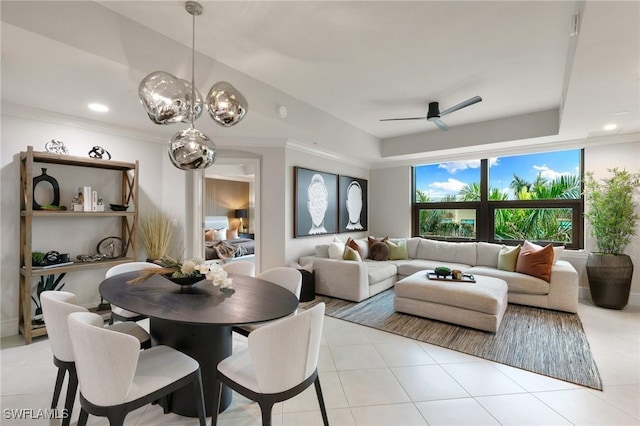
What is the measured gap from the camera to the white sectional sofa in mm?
3850

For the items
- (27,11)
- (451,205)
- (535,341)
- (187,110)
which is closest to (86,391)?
(187,110)

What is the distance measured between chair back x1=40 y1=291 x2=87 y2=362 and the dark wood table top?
0.20m

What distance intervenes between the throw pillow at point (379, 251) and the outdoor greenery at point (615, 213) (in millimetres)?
2939

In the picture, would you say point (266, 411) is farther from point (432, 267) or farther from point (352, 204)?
point (352, 204)

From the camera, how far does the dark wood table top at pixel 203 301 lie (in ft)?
5.09

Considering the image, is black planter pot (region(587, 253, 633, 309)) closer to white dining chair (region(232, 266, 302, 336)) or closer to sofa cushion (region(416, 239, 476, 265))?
sofa cushion (region(416, 239, 476, 265))

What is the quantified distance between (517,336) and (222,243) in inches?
228

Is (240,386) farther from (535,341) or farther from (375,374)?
(535,341)

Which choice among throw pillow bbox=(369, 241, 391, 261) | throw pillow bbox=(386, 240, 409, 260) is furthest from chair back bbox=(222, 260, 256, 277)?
throw pillow bbox=(386, 240, 409, 260)

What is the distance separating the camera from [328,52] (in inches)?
106

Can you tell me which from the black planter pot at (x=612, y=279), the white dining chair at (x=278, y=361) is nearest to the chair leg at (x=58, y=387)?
the white dining chair at (x=278, y=361)

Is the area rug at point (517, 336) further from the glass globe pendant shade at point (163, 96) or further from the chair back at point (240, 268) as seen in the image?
the glass globe pendant shade at point (163, 96)

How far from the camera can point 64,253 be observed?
3.36 meters

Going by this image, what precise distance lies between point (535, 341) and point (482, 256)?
2180 millimetres
